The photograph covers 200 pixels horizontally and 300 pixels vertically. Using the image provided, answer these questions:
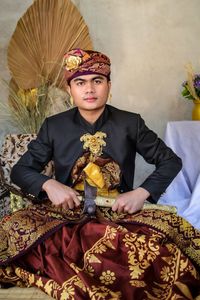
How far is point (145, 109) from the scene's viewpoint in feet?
11.7

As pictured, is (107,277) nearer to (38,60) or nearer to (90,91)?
(90,91)

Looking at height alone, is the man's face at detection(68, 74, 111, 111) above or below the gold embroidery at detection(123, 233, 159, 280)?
above

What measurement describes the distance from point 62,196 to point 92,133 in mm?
384

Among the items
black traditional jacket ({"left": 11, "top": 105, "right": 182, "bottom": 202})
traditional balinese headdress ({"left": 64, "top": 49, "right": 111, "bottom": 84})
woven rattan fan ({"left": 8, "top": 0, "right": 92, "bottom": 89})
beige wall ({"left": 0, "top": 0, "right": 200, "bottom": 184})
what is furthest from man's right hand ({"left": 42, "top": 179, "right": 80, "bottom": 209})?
beige wall ({"left": 0, "top": 0, "right": 200, "bottom": 184})

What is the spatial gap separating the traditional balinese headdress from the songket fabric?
60 cm

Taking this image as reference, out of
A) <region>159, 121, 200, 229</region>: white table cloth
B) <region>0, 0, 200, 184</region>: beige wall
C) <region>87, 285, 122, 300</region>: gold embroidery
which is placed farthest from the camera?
<region>0, 0, 200, 184</region>: beige wall

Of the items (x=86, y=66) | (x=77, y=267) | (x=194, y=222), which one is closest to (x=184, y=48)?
(x=194, y=222)

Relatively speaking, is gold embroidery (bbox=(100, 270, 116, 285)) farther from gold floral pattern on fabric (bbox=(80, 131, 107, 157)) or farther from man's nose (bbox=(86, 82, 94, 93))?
man's nose (bbox=(86, 82, 94, 93))

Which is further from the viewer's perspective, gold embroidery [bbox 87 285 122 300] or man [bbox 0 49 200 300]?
man [bbox 0 49 200 300]

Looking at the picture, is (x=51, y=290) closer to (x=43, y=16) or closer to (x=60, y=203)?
(x=60, y=203)

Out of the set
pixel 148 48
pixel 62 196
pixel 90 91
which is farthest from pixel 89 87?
pixel 148 48

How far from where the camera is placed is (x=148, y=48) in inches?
138

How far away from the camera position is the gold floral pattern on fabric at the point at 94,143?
177 centimetres

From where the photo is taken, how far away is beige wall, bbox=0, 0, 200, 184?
11.2 feet
